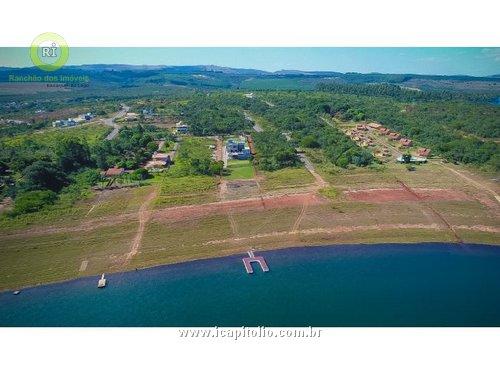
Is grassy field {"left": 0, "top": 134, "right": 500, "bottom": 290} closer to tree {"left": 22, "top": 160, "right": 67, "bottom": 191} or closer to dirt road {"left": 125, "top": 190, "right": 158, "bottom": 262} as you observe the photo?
dirt road {"left": 125, "top": 190, "right": 158, "bottom": 262}

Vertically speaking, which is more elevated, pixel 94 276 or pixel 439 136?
pixel 439 136

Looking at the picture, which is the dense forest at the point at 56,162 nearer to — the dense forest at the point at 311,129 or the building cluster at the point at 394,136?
the dense forest at the point at 311,129

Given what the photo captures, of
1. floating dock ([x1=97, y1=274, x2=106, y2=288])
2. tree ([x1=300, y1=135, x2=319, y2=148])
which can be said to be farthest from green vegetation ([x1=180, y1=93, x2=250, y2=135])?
floating dock ([x1=97, y1=274, x2=106, y2=288])

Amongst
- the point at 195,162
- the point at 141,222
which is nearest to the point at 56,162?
the point at 195,162

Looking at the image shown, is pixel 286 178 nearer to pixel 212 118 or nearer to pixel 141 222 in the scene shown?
pixel 141 222

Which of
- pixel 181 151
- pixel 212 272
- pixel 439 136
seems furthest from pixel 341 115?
pixel 212 272
